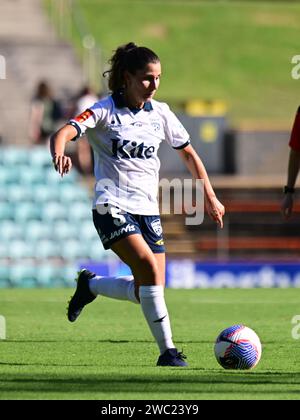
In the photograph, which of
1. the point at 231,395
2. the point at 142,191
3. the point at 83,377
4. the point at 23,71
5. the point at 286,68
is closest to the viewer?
the point at 231,395

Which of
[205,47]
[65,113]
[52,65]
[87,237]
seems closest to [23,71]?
[52,65]

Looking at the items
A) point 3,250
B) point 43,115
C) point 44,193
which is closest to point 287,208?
point 3,250

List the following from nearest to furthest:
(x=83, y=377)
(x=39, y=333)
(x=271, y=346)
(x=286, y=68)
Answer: (x=83, y=377)
(x=271, y=346)
(x=39, y=333)
(x=286, y=68)

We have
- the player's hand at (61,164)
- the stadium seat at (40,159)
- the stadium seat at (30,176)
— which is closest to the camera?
the player's hand at (61,164)

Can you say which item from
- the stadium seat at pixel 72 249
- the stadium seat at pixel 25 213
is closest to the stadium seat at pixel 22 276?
the stadium seat at pixel 72 249

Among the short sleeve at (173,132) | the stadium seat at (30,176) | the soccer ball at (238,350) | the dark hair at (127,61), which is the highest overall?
the stadium seat at (30,176)

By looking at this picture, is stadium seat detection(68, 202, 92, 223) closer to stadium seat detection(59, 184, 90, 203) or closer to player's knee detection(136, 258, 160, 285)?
stadium seat detection(59, 184, 90, 203)

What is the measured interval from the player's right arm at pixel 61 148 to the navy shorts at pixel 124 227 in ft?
2.03

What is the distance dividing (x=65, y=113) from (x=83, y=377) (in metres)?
16.5

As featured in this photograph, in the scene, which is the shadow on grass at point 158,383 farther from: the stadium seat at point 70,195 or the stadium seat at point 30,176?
the stadium seat at point 30,176

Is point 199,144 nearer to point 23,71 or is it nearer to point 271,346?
point 23,71

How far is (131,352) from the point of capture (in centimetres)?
949

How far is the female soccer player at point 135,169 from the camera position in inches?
331
